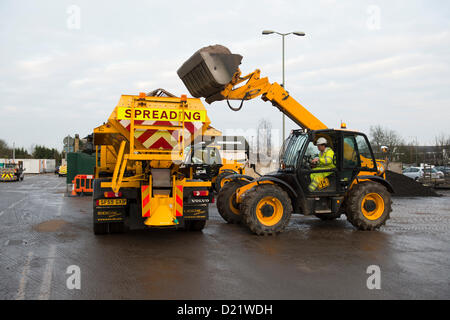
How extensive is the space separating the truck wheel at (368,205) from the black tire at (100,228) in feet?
17.8

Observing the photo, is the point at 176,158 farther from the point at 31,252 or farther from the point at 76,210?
the point at 76,210

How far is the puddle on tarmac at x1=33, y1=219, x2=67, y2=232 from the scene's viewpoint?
962 cm

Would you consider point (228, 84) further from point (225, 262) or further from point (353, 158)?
point (225, 262)

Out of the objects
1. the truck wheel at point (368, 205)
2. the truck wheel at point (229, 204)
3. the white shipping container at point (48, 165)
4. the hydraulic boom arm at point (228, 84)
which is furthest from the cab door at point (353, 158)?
the white shipping container at point (48, 165)

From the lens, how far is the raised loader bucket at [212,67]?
8836 mm

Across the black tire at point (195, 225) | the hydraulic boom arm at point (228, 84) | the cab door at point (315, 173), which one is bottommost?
the black tire at point (195, 225)

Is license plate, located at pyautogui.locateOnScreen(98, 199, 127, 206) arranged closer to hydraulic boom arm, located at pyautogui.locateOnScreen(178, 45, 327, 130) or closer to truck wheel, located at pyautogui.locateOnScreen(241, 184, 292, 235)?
truck wheel, located at pyautogui.locateOnScreen(241, 184, 292, 235)

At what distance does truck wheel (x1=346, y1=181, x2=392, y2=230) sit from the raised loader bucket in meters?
3.88

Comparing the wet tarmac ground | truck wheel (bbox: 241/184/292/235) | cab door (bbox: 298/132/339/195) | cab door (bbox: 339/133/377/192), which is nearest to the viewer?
the wet tarmac ground

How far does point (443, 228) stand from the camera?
9953 millimetres

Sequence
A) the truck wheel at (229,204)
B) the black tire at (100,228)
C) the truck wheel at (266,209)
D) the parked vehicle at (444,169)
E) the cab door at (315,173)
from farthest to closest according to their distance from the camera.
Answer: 1. the parked vehicle at (444,169)
2. the truck wheel at (229,204)
3. the cab door at (315,173)
4. the black tire at (100,228)
5. the truck wheel at (266,209)

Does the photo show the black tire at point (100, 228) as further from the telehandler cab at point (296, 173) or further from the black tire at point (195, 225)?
the telehandler cab at point (296, 173)

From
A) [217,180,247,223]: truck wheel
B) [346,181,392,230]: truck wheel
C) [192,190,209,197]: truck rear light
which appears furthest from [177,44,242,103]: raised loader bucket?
[346,181,392,230]: truck wheel
